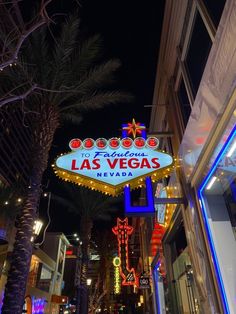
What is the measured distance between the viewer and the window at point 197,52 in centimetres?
535

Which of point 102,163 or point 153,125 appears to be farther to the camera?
point 153,125

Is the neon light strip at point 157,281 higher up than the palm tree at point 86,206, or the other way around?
the palm tree at point 86,206

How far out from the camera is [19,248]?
285 inches

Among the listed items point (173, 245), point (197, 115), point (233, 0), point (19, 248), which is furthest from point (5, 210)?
point (233, 0)

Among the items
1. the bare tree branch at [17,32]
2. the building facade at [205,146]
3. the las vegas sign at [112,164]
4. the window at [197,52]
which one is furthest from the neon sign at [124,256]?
the bare tree branch at [17,32]

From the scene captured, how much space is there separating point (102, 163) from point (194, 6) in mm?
4107

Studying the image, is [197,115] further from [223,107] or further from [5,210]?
[5,210]

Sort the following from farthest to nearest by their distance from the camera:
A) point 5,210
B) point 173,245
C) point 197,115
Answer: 1. point 5,210
2. point 173,245
3. point 197,115

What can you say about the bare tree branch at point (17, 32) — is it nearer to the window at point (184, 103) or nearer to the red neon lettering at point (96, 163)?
the red neon lettering at point (96, 163)

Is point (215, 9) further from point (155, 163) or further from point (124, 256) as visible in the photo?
point (124, 256)

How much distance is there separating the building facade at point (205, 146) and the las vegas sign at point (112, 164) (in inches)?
27.3

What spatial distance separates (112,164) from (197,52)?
3210 mm

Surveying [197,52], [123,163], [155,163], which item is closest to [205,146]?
[155,163]

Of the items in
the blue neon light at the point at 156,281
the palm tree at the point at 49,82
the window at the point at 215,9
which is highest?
the palm tree at the point at 49,82
